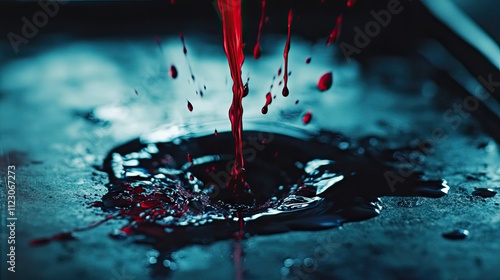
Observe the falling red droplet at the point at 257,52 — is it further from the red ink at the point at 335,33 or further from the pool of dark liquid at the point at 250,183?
the pool of dark liquid at the point at 250,183

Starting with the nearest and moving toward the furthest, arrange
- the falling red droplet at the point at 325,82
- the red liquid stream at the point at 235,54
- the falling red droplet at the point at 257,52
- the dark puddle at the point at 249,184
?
the dark puddle at the point at 249,184 → the red liquid stream at the point at 235,54 → the falling red droplet at the point at 325,82 → the falling red droplet at the point at 257,52

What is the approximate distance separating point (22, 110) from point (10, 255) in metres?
0.57

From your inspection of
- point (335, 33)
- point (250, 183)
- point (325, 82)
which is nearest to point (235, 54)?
point (250, 183)

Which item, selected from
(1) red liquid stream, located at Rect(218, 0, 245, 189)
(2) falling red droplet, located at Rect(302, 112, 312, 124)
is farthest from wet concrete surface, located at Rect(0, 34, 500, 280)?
(1) red liquid stream, located at Rect(218, 0, 245, 189)

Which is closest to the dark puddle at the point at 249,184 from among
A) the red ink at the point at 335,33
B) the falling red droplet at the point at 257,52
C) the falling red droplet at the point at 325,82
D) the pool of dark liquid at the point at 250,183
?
the pool of dark liquid at the point at 250,183

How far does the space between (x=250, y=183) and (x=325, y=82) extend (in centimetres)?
48

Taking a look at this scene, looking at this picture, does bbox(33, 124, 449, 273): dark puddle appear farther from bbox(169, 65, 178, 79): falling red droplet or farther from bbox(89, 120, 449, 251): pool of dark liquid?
bbox(169, 65, 178, 79): falling red droplet

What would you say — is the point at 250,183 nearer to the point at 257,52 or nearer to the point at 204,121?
the point at 204,121

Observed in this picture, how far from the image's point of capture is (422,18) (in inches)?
72.4

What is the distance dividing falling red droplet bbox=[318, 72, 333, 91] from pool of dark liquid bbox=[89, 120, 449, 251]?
22cm

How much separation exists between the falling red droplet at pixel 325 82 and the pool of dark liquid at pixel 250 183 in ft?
0.72

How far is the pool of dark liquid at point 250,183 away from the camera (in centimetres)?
109

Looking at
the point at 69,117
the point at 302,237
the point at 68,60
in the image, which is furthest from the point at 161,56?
the point at 302,237

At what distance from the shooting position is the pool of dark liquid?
1088 millimetres
